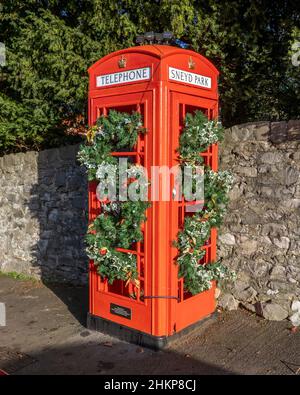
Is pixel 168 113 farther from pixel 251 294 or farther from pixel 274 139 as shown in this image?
pixel 251 294

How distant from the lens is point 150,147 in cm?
438

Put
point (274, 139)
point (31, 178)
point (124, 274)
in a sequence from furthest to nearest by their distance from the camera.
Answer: point (31, 178), point (274, 139), point (124, 274)

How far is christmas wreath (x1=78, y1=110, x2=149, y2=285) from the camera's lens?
14.6 ft

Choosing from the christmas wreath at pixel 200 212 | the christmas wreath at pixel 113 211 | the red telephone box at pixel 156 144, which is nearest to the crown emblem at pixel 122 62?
the red telephone box at pixel 156 144

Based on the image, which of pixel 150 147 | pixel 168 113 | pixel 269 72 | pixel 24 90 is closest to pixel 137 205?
pixel 150 147

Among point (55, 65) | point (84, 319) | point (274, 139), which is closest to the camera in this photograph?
point (274, 139)

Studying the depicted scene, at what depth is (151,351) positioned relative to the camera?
4566 mm

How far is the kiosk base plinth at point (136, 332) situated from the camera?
14.9 feet

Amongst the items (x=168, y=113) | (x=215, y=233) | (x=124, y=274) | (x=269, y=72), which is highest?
(x=269, y=72)

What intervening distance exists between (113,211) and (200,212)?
1015mm

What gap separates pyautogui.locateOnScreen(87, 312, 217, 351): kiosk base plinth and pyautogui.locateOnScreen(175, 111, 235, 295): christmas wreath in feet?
1.51

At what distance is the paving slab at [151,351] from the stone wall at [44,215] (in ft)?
5.20

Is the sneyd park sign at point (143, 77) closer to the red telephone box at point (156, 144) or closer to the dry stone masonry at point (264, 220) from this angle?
the red telephone box at point (156, 144)

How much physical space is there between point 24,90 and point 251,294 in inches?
212
